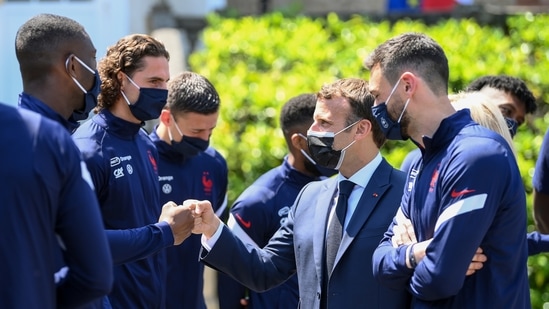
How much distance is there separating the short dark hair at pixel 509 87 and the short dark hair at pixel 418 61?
259 centimetres

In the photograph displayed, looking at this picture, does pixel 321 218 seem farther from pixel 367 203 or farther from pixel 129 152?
pixel 129 152

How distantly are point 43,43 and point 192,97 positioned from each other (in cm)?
190

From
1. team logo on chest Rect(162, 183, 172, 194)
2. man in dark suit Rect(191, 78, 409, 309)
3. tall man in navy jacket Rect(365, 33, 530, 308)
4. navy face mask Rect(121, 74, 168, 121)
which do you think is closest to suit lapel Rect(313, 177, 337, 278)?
man in dark suit Rect(191, 78, 409, 309)

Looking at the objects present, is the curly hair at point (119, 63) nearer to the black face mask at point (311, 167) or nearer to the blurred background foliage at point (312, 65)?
the black face mask at point (311, 167)

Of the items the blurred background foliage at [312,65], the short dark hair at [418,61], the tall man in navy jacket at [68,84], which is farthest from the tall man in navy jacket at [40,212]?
the blurred background foliage at [312,65]

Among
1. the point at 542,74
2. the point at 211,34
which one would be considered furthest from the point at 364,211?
the point at 211,34

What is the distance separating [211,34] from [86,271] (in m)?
7.54

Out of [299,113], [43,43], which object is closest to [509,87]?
[299,113]

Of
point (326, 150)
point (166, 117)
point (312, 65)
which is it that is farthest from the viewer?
point (312, 65)

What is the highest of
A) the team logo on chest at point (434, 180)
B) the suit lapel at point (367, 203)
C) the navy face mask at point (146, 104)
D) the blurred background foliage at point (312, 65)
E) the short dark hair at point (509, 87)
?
the team logo on chest at point (434, 180)

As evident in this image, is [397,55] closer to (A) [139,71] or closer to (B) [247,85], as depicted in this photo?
(A) [139,71]

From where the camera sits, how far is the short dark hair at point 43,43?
4.24 m

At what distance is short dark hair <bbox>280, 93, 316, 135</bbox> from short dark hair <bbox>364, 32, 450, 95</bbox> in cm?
203

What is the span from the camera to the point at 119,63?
536 cm
